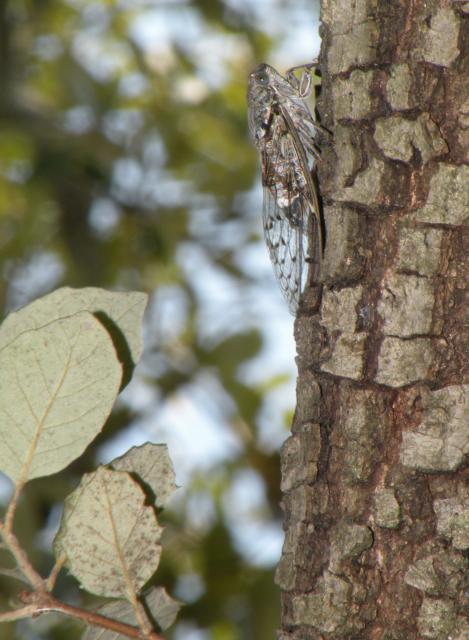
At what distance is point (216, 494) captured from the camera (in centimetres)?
208

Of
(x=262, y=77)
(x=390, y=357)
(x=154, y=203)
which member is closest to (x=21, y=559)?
(x=390, y=357)

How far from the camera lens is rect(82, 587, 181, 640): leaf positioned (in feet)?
2.14

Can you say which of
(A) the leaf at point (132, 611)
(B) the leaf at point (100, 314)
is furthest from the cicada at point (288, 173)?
(A) the leaf at point (132, 611)

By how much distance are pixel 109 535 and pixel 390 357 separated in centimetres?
24

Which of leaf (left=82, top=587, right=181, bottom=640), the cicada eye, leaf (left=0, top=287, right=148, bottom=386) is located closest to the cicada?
the cicada eye

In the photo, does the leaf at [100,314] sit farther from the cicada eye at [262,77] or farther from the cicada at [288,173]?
the cicada eye at [262,77]

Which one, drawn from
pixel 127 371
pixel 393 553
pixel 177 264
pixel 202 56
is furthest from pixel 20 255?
pixel 393 553

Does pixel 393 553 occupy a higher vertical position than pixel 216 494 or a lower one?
lower

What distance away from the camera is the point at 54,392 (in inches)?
25.4

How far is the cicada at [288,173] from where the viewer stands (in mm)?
800

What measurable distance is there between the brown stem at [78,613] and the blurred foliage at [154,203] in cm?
112

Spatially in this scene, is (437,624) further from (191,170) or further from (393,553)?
(191,170)

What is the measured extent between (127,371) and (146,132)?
4.61 feet

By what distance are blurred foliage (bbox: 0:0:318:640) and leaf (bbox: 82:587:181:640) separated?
1074mm
